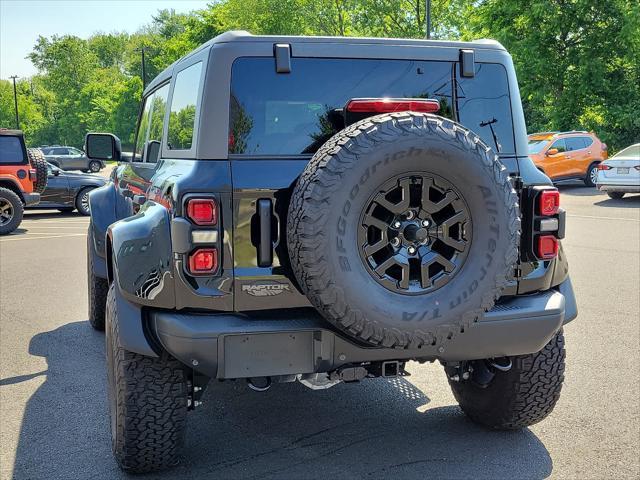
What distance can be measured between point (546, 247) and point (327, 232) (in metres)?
1.17

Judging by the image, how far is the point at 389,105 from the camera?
10.0ft

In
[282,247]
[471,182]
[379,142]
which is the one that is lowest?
[282,247]

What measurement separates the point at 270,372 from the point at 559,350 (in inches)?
62.7

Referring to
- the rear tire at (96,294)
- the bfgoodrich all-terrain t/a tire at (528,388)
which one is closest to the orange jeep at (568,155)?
the rear tire at (96,294)

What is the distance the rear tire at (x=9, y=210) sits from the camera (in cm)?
1351

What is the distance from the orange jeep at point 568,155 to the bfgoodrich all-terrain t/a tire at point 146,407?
18.2 meters

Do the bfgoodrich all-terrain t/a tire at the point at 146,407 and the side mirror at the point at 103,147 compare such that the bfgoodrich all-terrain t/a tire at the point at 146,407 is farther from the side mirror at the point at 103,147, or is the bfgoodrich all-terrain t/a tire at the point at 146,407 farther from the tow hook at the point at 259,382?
the side mirror at the point at 103,147

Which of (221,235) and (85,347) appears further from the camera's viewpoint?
(85,347)

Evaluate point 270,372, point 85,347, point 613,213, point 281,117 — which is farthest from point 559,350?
point 613,213

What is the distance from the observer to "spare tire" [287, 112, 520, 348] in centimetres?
269

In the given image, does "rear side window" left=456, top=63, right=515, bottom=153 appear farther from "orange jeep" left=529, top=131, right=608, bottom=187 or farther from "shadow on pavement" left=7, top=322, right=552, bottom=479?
"orange jeep" left=529, top=131, right=608, bottom=187

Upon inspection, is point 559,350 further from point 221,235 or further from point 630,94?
point 630,94

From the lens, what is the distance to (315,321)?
3.00 m

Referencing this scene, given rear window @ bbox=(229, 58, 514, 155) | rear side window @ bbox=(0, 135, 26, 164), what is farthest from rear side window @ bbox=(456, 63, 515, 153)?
rear side window @ bbox=(0, 135, 26, 164)
